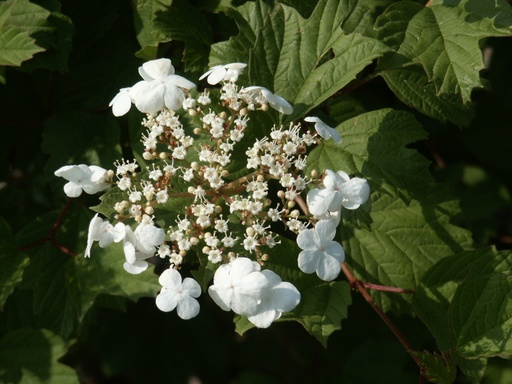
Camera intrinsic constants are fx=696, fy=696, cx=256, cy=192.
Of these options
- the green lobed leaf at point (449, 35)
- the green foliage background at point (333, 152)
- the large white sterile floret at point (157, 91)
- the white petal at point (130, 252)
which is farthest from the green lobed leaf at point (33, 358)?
the green lobed leaf at point (449, 35)

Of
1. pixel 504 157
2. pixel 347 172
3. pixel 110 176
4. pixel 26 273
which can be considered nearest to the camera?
pixel 110 176

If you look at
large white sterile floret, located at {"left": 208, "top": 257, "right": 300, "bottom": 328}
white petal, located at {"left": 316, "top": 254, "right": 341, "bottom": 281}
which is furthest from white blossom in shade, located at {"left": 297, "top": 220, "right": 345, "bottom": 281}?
large white sterile floret, located at {"left": 208, "top": 257, "right": 300, "bottom": 328}

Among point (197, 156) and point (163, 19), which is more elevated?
point (163, 19)

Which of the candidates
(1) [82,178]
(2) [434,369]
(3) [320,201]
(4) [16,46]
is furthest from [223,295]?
(4) [16,46]

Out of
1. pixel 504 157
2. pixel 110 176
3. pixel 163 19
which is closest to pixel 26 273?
pixel 110 176

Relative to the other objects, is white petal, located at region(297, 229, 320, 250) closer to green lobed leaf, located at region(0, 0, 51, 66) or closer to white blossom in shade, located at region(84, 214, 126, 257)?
white blossom in shade, located at region(84, 214, 126, 257)

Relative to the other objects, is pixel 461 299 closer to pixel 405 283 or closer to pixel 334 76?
pixel 405 283

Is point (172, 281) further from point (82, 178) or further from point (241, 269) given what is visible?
point (82, 178)
